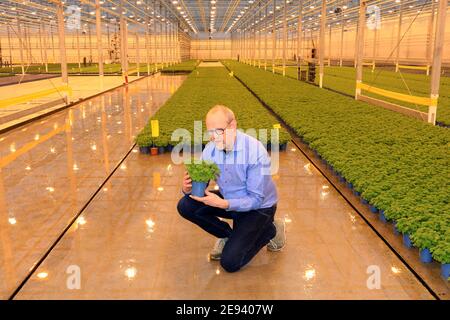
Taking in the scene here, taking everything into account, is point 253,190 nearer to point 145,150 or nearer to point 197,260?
point 197,260

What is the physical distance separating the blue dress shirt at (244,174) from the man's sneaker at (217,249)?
535mm

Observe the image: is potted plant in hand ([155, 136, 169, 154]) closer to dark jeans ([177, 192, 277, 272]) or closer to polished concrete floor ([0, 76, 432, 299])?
polished concrete floor ([0, 76, 432, 299])

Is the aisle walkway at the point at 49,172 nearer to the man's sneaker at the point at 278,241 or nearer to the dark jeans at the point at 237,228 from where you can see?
the dark jeans at the point at 237,228

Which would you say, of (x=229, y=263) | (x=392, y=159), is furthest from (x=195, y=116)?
(x=229, y=263)

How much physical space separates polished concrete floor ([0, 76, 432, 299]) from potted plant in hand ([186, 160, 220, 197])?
0.80 m

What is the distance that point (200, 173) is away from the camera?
13.0 feet

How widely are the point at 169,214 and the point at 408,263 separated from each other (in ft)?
9.40

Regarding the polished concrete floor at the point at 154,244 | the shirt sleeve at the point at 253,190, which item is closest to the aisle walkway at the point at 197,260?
the polished concrete floor at the point at 154,244

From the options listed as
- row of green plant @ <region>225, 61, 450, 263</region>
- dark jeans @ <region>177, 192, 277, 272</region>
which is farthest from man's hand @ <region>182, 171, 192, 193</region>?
row of green plant @ <region>225, 61, 450, 263</region>

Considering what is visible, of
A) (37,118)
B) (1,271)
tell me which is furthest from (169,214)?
(37,118)

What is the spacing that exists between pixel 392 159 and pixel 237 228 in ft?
13.5

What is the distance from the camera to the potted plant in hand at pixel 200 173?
3.97 m
